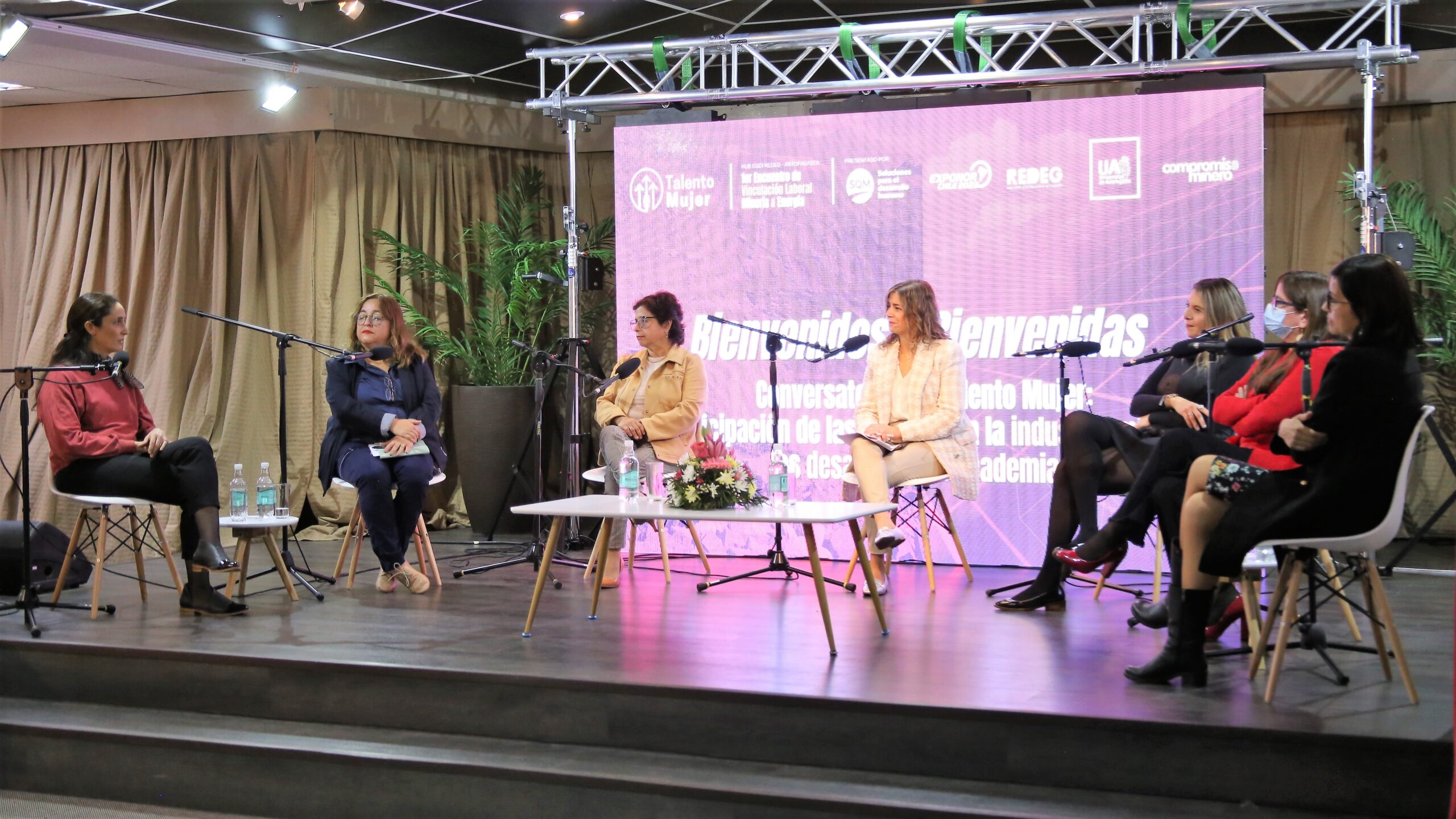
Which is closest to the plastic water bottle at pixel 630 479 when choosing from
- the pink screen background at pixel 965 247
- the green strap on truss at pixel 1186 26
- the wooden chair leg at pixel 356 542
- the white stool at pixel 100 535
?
the wooden chair leg at pixel 356 542

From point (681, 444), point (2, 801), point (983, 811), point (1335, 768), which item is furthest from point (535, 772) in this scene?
point (681, 444)

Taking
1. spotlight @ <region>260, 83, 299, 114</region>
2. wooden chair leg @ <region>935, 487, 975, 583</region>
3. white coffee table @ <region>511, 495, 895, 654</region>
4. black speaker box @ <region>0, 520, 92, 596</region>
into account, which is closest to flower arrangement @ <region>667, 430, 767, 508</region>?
white coffee table @ <region>511, 495, 895, 654</region>

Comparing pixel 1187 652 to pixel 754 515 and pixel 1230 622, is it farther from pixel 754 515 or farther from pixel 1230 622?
pixel 754 515

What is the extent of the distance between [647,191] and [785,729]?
380 centimetres

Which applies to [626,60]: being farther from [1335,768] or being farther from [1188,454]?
[1335,768]

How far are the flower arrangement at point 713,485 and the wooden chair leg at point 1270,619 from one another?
5.30 ft

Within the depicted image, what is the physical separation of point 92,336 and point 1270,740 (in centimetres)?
444

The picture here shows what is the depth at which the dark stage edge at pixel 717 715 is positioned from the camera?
298cm

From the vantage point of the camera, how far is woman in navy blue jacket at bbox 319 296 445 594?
16.6ft

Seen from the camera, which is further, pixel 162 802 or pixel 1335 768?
pixel 162 802

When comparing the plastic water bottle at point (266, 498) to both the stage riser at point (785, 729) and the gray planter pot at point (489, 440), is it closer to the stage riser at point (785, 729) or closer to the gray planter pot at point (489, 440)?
the stage riser at point (785, 729)

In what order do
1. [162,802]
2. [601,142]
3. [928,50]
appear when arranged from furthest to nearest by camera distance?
[601,142] < [928,50] < [162,802]

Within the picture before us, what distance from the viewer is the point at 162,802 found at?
12.1 feet

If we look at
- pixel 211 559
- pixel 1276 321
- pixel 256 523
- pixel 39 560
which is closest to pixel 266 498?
pixel 256 523
